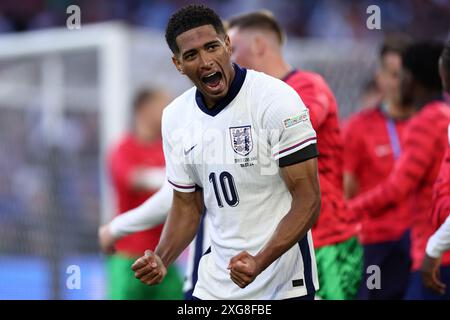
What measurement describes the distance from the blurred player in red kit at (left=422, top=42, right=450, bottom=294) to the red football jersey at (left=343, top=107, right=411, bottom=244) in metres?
2.04

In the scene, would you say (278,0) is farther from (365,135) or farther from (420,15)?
(365,135)

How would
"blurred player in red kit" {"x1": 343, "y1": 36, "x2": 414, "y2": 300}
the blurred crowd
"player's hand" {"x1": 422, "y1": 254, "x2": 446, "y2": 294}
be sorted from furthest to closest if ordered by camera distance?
the blurred crowd → "blurred player in red kit" {"x1": 343, "y1": 36, "x2": 414, "y2": 300} → "player's hand" {"x1": 422, "y1": 254, "x2": 446, "y2": 294}

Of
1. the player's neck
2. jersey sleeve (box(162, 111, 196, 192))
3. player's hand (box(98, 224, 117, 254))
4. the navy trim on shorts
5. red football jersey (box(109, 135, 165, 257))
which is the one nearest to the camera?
the navy trim on shorts

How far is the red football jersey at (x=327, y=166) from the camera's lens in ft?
19.2

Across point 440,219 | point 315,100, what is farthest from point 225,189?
point 440,219

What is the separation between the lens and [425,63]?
7047 mm

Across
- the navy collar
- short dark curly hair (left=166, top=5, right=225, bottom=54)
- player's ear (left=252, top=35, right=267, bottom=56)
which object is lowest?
the navy collar

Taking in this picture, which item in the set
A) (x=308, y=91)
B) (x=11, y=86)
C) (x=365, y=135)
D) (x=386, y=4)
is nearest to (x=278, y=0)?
(x=386, y=4)

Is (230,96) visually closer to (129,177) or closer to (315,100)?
(315,100)

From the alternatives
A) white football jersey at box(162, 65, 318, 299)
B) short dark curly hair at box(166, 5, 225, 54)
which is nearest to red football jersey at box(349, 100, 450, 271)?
white football jersey at box(162, 65, 318, 299)

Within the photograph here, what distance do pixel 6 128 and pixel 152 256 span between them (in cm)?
835

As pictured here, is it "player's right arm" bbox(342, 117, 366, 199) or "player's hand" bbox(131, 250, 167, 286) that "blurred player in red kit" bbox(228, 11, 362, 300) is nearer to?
"player's hand" bbox(131, 250, 167, 286)

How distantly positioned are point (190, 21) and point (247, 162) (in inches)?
27.5

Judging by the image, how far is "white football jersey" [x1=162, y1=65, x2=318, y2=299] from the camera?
4.60 meters
